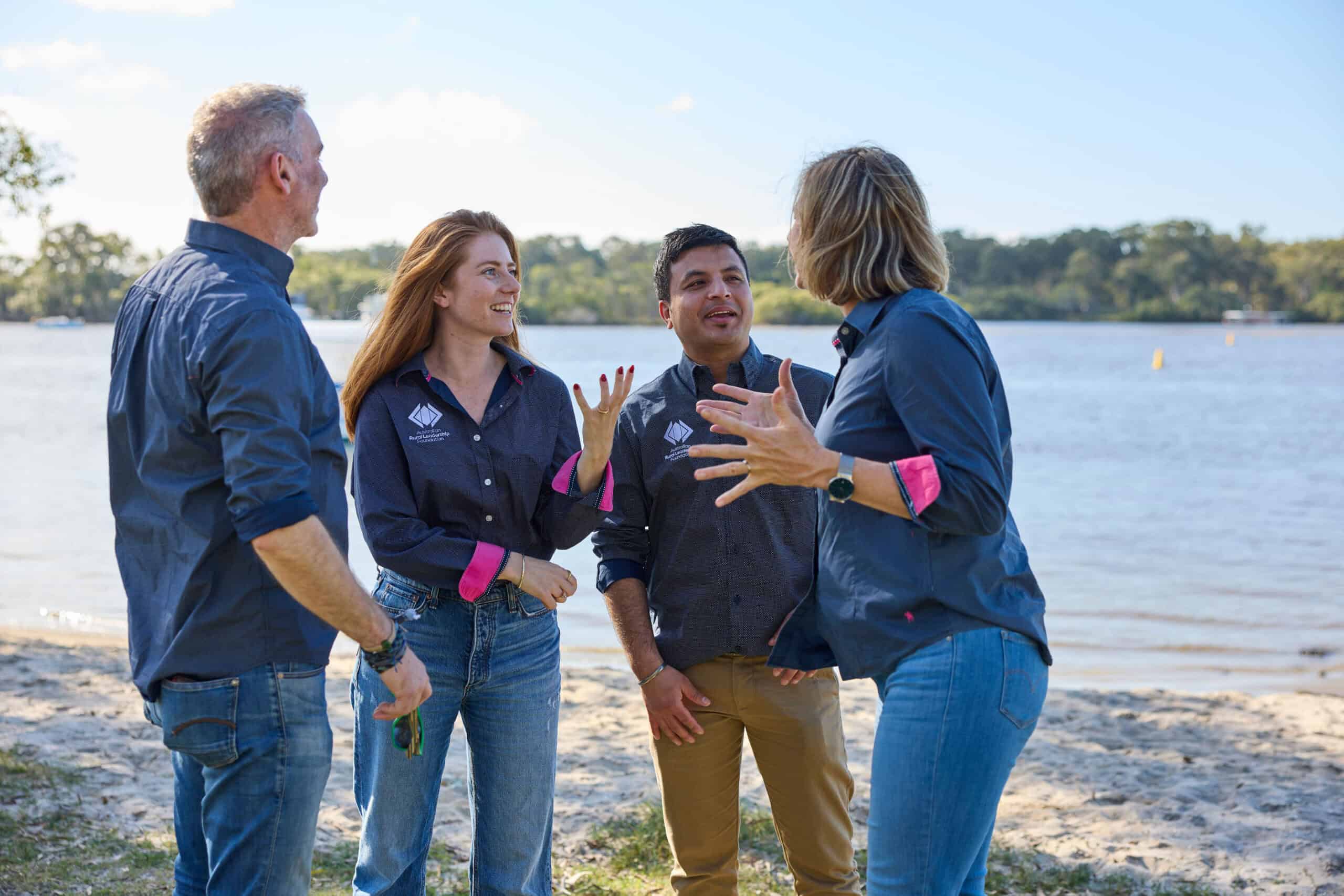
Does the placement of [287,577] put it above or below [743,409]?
below

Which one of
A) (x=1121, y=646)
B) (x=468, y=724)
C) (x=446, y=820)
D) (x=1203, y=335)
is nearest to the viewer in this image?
(x=468, y=724)

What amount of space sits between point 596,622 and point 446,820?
217 inches

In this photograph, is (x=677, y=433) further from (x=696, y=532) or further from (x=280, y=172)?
(x=280, y=172)

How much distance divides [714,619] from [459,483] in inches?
35.6

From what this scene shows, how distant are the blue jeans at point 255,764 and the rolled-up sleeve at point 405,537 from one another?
543mm

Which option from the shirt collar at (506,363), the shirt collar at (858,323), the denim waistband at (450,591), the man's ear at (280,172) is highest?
the man's ear at (280,172)

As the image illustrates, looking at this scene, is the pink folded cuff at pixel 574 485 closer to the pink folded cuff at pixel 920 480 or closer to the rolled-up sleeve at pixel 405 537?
the rolled-up sleeve at pixel 405 537

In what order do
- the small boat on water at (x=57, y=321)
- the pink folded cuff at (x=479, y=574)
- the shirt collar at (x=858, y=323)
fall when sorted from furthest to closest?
the small boat on water at (x=57, y=321)
the pink folded cuff at (x=479, y=574)
the shirt collar at (x=858, y=323)

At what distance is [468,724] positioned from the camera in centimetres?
321

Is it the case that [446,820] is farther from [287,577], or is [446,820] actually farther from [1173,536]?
[1173,536]

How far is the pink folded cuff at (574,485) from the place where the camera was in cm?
321

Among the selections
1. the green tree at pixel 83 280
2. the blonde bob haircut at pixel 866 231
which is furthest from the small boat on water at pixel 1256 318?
the blonde bob haircut at pixel 866 231

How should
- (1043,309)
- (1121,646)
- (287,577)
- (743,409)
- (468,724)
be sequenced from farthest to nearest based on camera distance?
1. (1043,309)
2. (1121,646)
3. (468,724)
4. (743,409)
5. (287,577)

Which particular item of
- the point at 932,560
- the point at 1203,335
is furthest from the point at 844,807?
the point at 1203,335
